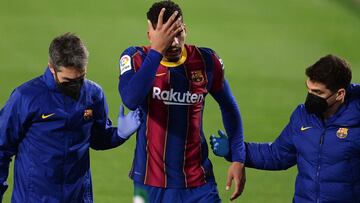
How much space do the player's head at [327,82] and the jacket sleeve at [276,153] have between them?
0.30m

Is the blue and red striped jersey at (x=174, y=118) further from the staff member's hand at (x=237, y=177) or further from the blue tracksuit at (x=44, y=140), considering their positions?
the blue tracksuit at (x=44, y=140)

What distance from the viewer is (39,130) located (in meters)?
5.81

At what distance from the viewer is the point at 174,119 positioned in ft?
19.5

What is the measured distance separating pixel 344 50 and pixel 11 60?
4935mm

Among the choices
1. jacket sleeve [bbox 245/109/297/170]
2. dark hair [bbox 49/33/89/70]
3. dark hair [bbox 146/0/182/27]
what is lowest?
jacket sleeve [bbox 245/109/297/170]

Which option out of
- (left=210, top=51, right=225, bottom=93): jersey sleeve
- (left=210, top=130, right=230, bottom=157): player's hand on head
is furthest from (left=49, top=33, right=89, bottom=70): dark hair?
(left=210, top=130, right=230, bottom=157): player's hand on head

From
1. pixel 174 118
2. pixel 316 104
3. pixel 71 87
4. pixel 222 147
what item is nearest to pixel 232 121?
pixel 222 147

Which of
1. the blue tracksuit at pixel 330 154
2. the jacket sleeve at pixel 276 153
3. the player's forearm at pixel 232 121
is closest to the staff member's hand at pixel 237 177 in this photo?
the player's forearm at pixel 232 121

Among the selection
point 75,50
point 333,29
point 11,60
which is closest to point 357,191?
point 75,50

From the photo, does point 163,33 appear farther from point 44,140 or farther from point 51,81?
point 44,140

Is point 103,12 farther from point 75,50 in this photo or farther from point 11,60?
point 75,50

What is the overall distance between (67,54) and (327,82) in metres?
1.65

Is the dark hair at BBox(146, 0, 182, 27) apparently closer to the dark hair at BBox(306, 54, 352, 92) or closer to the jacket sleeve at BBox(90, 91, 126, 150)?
the jacket sleeve at BBox(90, 91, 126, 150)

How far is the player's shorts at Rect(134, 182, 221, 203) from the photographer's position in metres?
5.98
